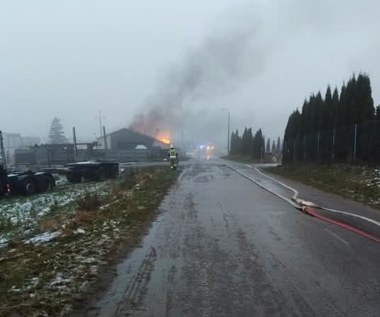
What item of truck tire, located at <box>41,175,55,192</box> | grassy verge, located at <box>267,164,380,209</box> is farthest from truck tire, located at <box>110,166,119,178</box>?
grassy verge, located at <box>267,164,380,209</box>

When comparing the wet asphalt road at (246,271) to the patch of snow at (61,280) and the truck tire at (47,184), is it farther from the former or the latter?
the truck tire at (47,184)

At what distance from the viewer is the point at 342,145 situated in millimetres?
30484

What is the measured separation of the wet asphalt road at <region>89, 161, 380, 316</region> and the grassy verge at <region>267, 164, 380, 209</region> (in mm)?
5798

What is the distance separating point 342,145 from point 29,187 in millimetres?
15974

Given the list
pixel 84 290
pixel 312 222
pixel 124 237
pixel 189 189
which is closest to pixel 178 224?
pixel 124 237

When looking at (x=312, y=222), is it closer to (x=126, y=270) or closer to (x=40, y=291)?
(x=126, y=270)

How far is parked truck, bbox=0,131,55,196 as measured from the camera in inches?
1021

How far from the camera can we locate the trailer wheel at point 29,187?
89.1ft

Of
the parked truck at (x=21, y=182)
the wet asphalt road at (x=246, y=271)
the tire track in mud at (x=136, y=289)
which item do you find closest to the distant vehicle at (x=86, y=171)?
the parked truck at (x=21, y=182)

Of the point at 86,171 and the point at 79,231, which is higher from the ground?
the point at 79,231

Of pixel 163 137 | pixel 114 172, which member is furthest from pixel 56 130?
pixel 114 172

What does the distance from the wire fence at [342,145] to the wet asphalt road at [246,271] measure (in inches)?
527

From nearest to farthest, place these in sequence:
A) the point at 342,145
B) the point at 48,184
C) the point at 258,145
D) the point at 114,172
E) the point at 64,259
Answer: the point at 64,259
the point at 48,184
the point at 342,145
the point at 114,172
the point at 258,145

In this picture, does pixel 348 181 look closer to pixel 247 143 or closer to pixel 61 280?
pixel 61 280
